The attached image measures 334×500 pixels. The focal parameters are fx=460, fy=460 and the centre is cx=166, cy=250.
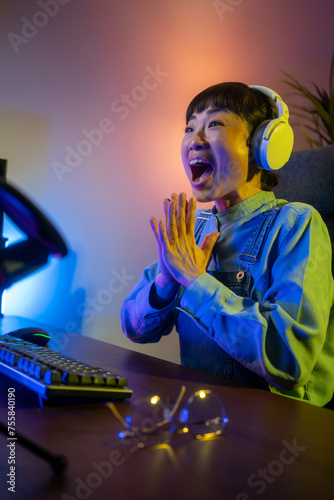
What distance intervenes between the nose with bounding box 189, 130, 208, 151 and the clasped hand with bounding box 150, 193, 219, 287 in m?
0.16

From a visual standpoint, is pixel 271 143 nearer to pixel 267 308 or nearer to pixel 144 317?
pixel 267 308

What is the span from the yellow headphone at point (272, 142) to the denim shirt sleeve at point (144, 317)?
16.4 inches

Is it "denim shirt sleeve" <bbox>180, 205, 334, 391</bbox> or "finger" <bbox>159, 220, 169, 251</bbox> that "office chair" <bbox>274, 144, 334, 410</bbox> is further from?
"finger" <bbox>159, 220, 169, 251</bbox>

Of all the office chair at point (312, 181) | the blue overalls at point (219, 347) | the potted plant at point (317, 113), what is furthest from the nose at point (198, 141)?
the potted plant at point (317, 113)

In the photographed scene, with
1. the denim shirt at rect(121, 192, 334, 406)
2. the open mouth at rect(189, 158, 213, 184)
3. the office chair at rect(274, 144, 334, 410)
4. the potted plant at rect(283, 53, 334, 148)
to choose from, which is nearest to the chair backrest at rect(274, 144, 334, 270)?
the office chair at rect(274, 144, 334, 410)

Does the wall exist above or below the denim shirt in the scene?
above

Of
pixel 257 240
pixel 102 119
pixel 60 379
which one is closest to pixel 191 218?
pixel 257 240

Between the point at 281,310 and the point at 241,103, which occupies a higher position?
the point at 241,103

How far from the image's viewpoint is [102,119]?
1.86 m

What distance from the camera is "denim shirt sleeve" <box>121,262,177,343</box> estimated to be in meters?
1.18

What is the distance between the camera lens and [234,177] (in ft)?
3.82

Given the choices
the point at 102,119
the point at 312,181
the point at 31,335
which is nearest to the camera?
the point at 31,335

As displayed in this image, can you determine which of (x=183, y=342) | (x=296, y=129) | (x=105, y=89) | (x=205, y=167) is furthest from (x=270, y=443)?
(x=296, y=129)

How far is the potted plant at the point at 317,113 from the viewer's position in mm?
2424
